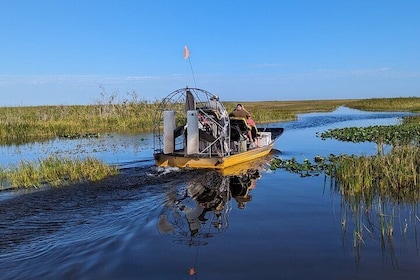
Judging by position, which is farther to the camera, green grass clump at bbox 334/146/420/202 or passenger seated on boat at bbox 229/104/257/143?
passenger seated on boat at bbox 229/104/257/143

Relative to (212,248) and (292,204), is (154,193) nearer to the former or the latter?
(292,204)

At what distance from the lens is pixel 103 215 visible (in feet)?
28.8

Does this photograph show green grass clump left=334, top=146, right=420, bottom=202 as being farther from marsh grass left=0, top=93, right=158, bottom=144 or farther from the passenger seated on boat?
marsh grass left=0, top=93, right=158, bottom=144

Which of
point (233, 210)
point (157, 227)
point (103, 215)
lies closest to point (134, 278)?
point (157, 227)

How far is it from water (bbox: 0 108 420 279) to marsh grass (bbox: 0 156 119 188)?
0.87 metres

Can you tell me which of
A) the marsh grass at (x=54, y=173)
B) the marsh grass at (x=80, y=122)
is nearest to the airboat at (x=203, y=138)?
the marsh grass at (x=54, y=173)

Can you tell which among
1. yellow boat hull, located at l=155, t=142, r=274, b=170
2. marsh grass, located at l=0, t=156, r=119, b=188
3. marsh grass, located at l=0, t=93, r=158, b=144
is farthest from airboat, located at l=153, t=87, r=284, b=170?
marsh grass, located at l=0, t=93, r=158, b=144

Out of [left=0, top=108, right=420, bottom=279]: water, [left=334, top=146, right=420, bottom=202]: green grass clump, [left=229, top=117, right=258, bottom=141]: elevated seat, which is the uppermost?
[left=229, top=117, right=258, bottom=141]: elevated seat

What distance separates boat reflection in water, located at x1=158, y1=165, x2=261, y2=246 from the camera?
7.83 metres

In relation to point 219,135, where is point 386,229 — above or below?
below

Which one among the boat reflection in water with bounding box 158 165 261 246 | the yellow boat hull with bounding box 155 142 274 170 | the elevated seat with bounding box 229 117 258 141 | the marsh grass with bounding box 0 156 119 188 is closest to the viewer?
the boat reflection in water with bounding box 158 165 261 246

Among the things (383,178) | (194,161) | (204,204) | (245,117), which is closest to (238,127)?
(245,117)

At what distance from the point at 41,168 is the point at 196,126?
16.8ft

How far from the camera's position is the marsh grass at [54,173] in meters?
11.6
